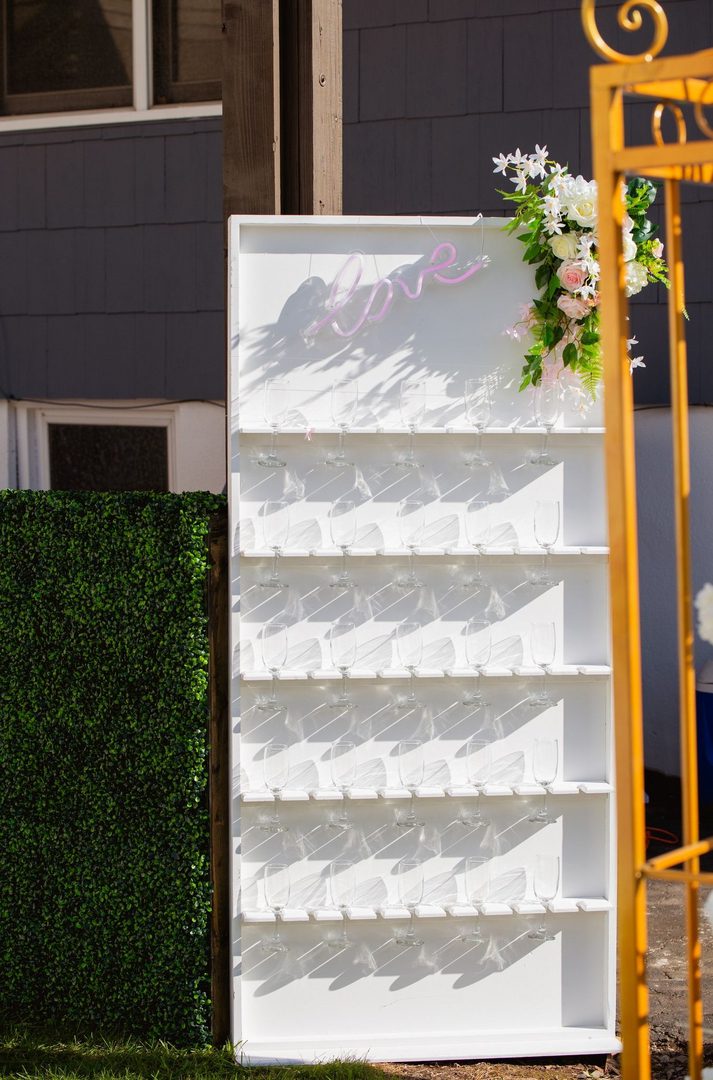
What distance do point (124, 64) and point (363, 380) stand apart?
359 cm

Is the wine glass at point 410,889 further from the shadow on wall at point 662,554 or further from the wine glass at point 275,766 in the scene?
the shadow on wall at point 662,554

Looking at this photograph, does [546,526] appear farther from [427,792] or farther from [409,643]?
[427,792]

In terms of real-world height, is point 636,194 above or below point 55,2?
below

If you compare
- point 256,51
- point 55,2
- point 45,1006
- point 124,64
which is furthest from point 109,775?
point 55,2

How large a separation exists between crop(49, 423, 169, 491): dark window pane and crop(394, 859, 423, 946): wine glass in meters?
3.39

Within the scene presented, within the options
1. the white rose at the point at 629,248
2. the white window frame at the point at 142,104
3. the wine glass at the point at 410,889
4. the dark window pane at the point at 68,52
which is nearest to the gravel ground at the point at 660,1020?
the wine glass at the point at 410,889

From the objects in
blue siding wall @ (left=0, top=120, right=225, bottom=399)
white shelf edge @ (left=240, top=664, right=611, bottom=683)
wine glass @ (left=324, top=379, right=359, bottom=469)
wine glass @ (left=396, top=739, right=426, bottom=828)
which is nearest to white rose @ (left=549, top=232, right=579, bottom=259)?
wine glass @ (left=324, top=379, right=359, bottom=469)

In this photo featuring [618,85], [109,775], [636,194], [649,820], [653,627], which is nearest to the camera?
[618,85]

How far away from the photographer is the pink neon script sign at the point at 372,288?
3.46m

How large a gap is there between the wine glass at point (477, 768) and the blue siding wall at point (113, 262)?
3.11m

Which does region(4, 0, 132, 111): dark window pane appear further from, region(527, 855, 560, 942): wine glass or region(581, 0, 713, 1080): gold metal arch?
region(581, 0, 713, 1080): gold metal arch

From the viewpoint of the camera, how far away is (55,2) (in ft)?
21.1

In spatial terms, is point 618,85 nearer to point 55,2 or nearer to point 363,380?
point 363,380

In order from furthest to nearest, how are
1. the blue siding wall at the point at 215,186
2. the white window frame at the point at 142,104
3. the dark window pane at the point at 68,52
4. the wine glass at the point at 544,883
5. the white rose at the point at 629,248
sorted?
the dark window pane at the point at 68,52 < the white window frame at the point at 142,104 < the blue siding wall at the point at 215,186 < the wine glass at the point at 544,883 < the white rose at the point at 629,248
